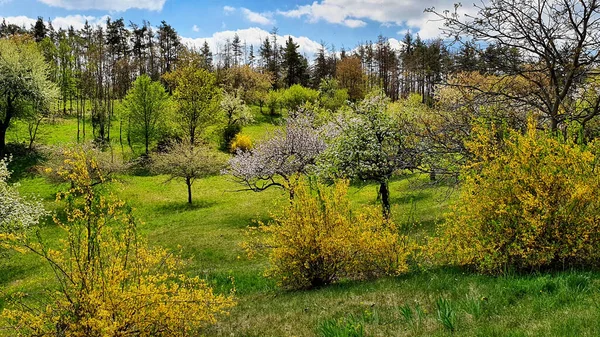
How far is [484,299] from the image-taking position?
5.39 m

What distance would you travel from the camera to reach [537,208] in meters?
6.47

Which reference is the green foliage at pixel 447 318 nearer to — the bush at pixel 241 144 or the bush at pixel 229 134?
the bush at pixel 241 144

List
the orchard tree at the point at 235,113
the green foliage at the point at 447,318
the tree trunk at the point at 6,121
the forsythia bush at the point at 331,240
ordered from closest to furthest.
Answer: the green foliage at the point at 447,318 → the forsythia bush at the point at 331,240 → the tree trunk at the point at 6,121 → the orchard tree at the point at 235,113

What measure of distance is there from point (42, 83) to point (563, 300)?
39472 millimetres

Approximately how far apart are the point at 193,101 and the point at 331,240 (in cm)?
3443

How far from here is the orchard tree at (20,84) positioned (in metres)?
32.2

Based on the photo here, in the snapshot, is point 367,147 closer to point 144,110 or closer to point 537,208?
point 537,208

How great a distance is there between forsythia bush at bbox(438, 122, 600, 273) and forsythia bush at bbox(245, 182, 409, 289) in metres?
1.82

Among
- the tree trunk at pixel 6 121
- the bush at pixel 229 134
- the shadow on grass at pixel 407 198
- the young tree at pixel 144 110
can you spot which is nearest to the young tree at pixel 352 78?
the bush at pixel 229 134

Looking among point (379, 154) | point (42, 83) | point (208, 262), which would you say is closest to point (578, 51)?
point (379, 154)

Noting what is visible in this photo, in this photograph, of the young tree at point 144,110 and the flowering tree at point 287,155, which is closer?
the flowering tree at point 287,155

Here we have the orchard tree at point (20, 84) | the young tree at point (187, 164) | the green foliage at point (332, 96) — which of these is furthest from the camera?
the green foliage at point (332, 96)

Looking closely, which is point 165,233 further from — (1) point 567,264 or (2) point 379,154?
(1) point 567,264

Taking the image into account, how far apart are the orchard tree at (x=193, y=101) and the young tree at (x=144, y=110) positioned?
2952 millimetres
